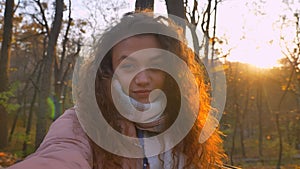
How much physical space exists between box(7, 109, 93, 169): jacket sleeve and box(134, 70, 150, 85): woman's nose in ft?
0.93

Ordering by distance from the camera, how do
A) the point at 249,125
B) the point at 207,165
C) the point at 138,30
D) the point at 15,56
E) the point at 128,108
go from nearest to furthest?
the point at 128,108 → the point at 138,30 → the point at 207,165 → the point at 15,56 → the point at 249,125

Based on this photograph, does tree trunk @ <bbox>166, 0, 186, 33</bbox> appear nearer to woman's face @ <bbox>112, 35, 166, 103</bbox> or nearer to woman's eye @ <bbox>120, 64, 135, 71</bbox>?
A: woman's face @ <bbox>112, 35, 166, 103</bbox>

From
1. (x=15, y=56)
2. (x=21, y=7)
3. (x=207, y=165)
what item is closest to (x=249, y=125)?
(x=15, y=56)

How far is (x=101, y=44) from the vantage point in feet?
6.23

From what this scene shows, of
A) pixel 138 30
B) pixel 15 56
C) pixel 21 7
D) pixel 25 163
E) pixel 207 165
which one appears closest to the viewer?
pixel 25 163

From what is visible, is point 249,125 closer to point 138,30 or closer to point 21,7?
point 21,7

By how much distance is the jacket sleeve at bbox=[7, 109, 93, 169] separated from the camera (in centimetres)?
122

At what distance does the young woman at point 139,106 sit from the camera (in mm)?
1663

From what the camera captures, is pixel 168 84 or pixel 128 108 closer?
pixel 128 108

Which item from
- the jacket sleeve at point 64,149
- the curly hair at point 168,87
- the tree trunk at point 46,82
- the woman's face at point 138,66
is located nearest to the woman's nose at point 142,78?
the woman's face at point 138,66

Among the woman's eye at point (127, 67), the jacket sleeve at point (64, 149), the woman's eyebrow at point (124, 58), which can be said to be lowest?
the jacket sleeve at point (64, 149)

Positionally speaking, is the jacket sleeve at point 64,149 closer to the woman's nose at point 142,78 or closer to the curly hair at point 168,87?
the curly hair at point 168,87

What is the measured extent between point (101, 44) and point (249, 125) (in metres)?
A: 46.3

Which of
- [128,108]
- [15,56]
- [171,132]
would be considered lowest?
[15,56]
